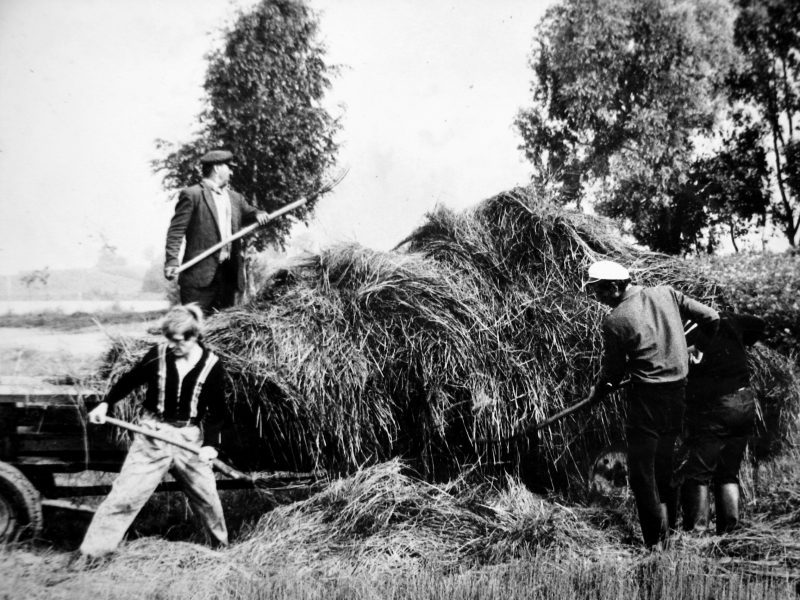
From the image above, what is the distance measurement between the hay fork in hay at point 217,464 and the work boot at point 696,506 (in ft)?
7.64

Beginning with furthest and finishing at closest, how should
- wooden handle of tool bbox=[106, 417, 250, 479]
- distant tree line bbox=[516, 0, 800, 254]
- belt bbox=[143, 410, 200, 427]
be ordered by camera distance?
distant tree line bbox=[516, 0, 800, 254]
belt bbox=[143, 410, 200, 427]
wooden handle of tool bbox=[106, 417, 250, 479]

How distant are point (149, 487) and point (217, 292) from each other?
5.49ft

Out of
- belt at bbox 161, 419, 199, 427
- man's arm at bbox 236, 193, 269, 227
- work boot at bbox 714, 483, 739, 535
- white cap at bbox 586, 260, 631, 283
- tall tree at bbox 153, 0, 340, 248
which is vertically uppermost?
tall tree at bbox 153, 0, 340, 248

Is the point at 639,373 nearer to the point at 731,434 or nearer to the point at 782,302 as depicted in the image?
the point at 731,434

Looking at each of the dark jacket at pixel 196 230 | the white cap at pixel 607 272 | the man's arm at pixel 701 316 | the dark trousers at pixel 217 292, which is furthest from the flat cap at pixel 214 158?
the man's arm at pixel 701 316

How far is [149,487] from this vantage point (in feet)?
10.5

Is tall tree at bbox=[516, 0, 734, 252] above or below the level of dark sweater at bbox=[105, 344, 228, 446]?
above

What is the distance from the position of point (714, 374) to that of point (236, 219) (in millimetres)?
3608

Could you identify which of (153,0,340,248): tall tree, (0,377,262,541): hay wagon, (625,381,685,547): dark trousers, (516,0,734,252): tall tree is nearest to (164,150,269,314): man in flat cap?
(0,377,262,541): hay wagon

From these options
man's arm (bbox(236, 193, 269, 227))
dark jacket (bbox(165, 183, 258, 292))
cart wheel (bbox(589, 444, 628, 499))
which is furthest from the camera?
man's arm (bbox(236, 193, 269, 227))

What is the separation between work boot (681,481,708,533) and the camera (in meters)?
3.44

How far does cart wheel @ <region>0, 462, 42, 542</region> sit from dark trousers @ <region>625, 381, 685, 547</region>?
3470 mm

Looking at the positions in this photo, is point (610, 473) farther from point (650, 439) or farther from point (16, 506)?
point (16, 506)

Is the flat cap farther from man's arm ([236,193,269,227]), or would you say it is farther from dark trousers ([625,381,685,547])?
dark trousers ([625,381,685,547])
